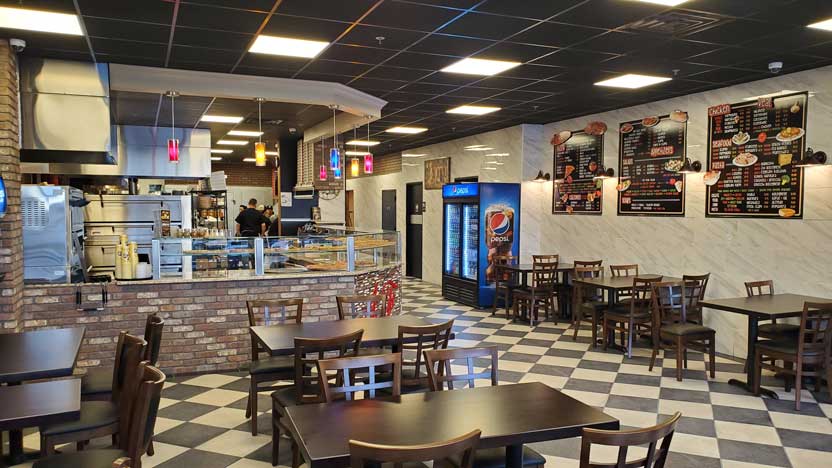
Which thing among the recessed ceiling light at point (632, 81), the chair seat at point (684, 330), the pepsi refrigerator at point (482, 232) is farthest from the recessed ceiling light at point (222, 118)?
the chair seat at point (684, 330)

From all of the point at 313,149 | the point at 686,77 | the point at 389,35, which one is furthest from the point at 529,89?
the point at 313,149

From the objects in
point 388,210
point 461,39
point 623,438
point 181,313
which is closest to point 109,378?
point 181,313

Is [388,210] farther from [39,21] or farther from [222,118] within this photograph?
[39,21]

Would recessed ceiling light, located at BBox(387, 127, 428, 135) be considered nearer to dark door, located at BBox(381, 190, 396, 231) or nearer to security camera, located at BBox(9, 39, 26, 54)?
dark door, located at BBox(381, 190, 396, 231)

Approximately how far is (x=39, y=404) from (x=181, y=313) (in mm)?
3163

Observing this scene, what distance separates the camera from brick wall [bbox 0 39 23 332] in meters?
4.76

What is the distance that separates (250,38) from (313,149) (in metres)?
5.11

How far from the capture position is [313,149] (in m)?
9.87

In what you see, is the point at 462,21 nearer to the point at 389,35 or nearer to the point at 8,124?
the point at 389,35

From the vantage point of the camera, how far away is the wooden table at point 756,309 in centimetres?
487

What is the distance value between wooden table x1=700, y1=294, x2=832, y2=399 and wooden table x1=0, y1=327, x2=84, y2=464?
5.02 meters

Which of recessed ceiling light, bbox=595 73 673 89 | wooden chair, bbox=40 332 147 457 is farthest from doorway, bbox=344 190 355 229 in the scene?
wooden chair, bbox=40 332 147 457

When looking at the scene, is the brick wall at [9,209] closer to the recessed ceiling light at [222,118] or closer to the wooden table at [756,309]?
the recessed ceiling light at [222,118]

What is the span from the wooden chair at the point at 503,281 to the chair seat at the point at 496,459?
235 inches
